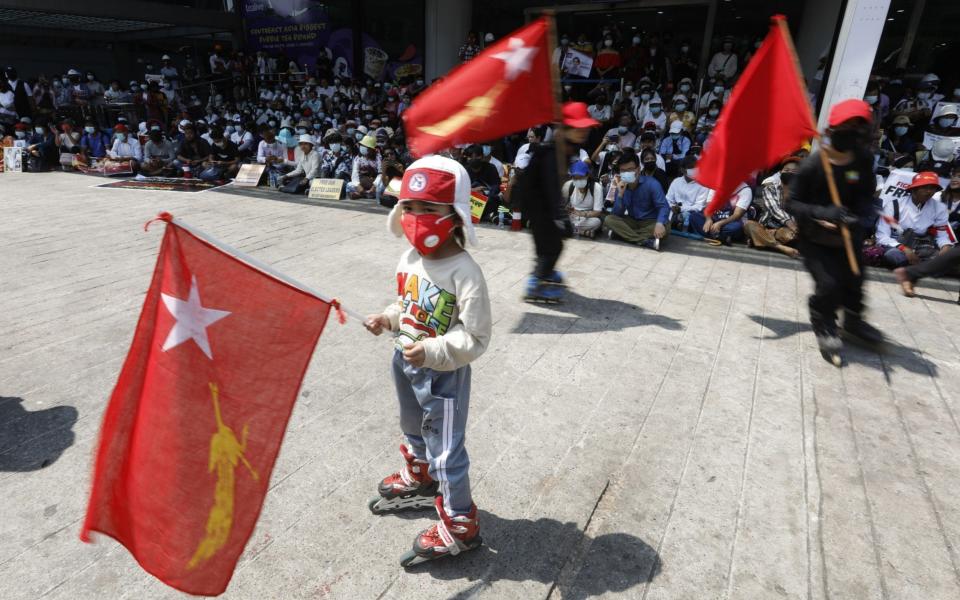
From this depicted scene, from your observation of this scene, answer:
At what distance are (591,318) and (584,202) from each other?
3.23 m

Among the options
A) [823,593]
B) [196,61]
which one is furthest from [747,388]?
[196,61]

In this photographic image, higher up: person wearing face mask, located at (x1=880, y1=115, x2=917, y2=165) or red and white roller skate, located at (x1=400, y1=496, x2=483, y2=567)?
person wearing face mask, located at (x1=880, y1=115, x2=917, y2=165)

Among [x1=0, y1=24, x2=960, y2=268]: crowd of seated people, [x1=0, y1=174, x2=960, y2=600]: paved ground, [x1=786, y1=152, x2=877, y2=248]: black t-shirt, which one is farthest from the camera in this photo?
[x1=0, y1=24, x2=960, y2=268]: crowd of seated people

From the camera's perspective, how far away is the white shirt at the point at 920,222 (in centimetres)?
670

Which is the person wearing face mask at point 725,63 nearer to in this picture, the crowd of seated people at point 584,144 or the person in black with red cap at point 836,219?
the crowd of seated people at point 584,144

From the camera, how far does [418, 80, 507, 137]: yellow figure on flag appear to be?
3.14 m

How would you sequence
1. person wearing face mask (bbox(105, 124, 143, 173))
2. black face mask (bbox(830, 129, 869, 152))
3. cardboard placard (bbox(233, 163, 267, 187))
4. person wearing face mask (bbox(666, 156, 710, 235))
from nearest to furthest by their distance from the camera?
1. black face mask (bbox(830, 129, 869, 152))
2. person wearing face mask (bbox(666, 156, 710, 235))
3. cardboard placard (bbox(233, 163, 267, 187))
4. person wearing face mask (bbox(105, 124, 143, 173))

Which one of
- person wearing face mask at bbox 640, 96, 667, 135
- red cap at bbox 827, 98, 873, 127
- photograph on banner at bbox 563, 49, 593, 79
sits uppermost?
photograph on banner at bbox 563, 49, 593, 79

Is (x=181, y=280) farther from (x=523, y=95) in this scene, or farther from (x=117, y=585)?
(x=523, y=95)

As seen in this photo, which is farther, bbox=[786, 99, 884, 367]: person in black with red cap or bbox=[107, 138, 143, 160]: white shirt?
bbox=[107, 138, 143, 160]: white shirt

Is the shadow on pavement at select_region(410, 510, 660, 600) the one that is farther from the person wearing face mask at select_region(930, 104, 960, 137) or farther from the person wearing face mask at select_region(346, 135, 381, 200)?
the person wearing face mask at select_region(930, 104, 960, 137)

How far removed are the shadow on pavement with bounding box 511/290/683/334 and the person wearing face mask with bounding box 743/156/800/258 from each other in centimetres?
336

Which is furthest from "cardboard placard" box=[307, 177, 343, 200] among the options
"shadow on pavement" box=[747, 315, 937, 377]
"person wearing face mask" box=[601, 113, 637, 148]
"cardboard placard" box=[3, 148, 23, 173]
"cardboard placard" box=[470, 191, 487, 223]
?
"cardboard placard" box=[3, 148, 23, 173]

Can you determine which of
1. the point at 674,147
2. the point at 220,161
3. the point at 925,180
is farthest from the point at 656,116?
the point at 220,161
